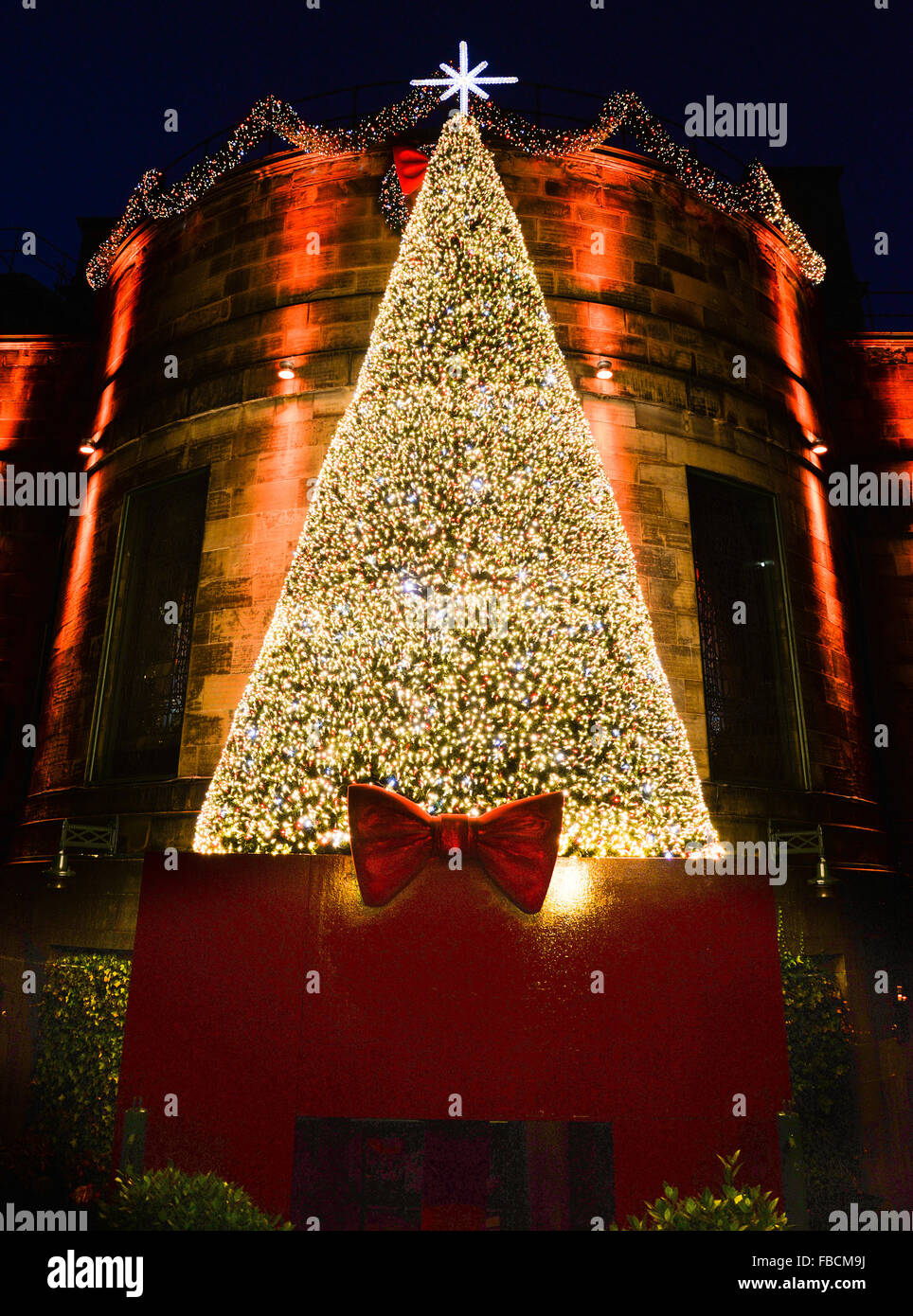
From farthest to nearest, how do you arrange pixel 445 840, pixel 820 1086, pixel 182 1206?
pixel 820 1086 < pixel 445 840 < pixel 182 1206

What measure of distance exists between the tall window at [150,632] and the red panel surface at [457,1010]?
5.51 metres

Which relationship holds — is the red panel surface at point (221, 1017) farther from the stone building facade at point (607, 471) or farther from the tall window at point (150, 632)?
the tall window at point (150, 632)

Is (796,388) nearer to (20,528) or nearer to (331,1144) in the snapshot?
(331,1144)

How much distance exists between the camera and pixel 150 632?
13133mm

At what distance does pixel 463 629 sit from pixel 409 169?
9243 mm

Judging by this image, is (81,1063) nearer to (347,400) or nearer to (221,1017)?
(221,1017)

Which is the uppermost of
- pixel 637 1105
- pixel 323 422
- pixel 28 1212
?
pixel 323 422

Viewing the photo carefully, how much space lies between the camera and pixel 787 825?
1160cm

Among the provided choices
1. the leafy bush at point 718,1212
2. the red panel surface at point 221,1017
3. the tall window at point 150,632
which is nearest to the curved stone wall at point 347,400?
the tall window at point 150,632

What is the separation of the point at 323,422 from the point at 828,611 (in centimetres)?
883

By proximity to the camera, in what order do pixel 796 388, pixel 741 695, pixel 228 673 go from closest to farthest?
pixel 228 673
pixel 741 695
pixel 796 388

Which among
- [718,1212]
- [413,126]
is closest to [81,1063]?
[718,1212]

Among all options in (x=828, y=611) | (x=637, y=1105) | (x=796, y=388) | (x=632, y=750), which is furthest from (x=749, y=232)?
(x=637, y=1105)

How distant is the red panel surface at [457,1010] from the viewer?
6.33 metres
